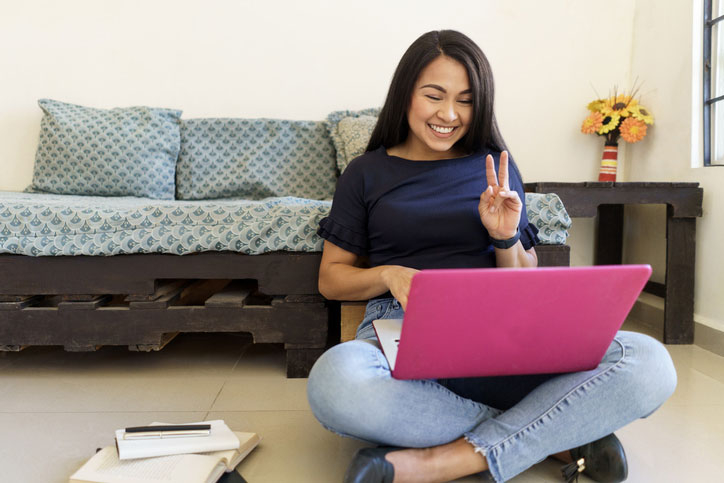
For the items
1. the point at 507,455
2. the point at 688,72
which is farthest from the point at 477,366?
the point at 688,72

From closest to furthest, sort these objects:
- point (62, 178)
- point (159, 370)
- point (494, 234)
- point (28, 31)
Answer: point (494, 234), point (159, 370), point (62, 178), point (28, 31)

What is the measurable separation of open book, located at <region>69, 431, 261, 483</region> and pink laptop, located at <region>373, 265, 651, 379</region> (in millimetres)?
362

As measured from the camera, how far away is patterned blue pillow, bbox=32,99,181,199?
6.64 ft

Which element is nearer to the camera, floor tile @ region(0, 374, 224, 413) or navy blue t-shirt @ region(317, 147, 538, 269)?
navy blue t-shirt @ region(317, 147, 538, 269)

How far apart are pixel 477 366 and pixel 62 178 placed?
Result: 1908 mm

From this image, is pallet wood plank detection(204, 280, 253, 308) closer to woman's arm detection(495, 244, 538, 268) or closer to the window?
woman's arm detection(495, 244, 538, 268)

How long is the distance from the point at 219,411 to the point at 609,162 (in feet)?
5.95

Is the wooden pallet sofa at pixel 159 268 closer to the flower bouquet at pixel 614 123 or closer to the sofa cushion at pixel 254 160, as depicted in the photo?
the sofa cushion at pixel 254 160

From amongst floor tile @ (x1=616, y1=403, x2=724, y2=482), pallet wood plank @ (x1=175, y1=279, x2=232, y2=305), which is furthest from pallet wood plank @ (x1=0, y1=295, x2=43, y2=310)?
floor tile @ (x1=616, y1=403, x2=724, y2=482)

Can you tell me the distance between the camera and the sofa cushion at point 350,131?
1.95 metres

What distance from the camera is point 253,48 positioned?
2.23 meters

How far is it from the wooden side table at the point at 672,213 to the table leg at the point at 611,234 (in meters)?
0.49

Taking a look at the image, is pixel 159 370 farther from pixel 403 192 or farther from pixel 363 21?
pixel 363 21

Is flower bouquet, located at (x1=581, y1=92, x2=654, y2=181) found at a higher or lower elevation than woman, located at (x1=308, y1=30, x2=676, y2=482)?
higher
